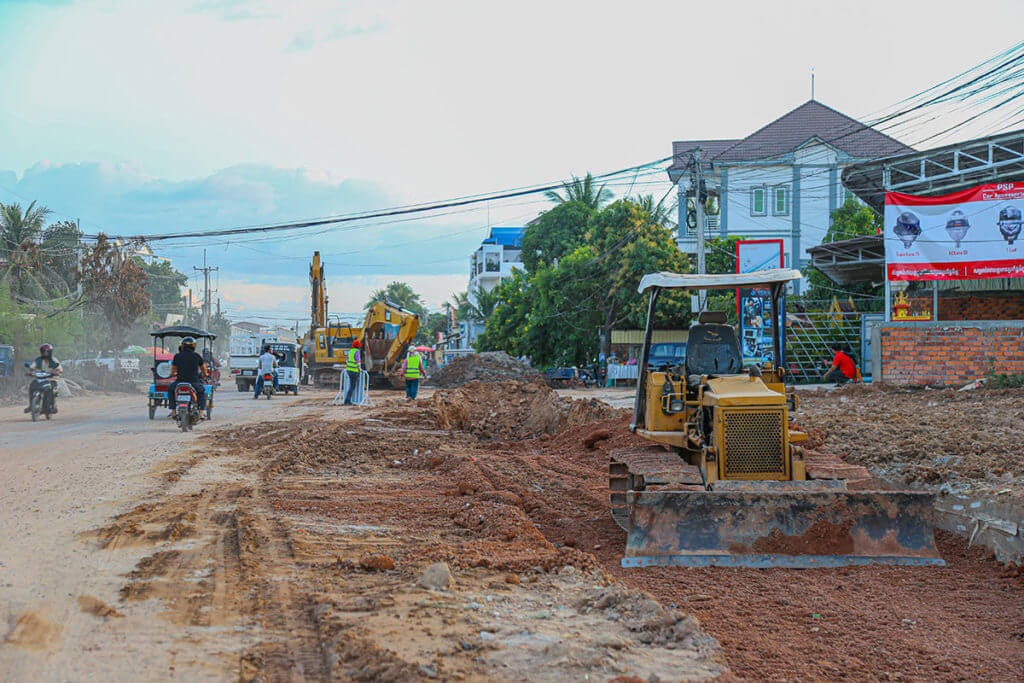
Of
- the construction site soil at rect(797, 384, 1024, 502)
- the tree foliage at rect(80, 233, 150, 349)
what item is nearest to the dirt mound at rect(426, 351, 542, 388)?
the tree foliage at rect(80, 233, 150, 349)

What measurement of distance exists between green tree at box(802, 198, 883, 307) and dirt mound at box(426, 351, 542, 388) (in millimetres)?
11995

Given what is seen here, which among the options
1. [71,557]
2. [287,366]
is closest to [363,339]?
[287,366]

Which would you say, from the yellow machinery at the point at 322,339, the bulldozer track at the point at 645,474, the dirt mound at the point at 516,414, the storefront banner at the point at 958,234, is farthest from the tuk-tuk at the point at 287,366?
the bulldozer track at the point at 645,474

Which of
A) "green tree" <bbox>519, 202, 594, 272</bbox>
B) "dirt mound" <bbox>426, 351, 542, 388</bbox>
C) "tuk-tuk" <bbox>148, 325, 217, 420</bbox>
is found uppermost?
"green tree" <bbox>519, 202, 594, 272</bbox>

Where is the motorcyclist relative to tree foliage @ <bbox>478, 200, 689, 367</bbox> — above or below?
below

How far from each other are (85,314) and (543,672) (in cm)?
4653

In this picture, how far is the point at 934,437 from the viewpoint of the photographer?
459 inches

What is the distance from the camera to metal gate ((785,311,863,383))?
1115 inches

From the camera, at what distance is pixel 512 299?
43.0 metres

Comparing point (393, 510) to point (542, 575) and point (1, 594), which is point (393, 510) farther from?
point (1, 594)

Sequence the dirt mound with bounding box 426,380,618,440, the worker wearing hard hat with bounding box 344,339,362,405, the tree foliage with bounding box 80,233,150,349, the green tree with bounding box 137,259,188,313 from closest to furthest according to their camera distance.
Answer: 1. the dirt mound with bounding box 426,380,618,440
2. the worker wearing hard hat with bounding box 344,339,362,405
3. the tree foliage with bounding box 80,233,150,349
4. the green tree with bounding box 137,259,188,313

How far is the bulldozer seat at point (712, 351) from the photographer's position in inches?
332

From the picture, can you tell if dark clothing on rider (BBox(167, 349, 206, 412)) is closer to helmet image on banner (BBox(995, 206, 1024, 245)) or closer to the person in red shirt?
the person in red shirt

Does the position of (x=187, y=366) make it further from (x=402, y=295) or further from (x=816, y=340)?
(x=402, y=295)
